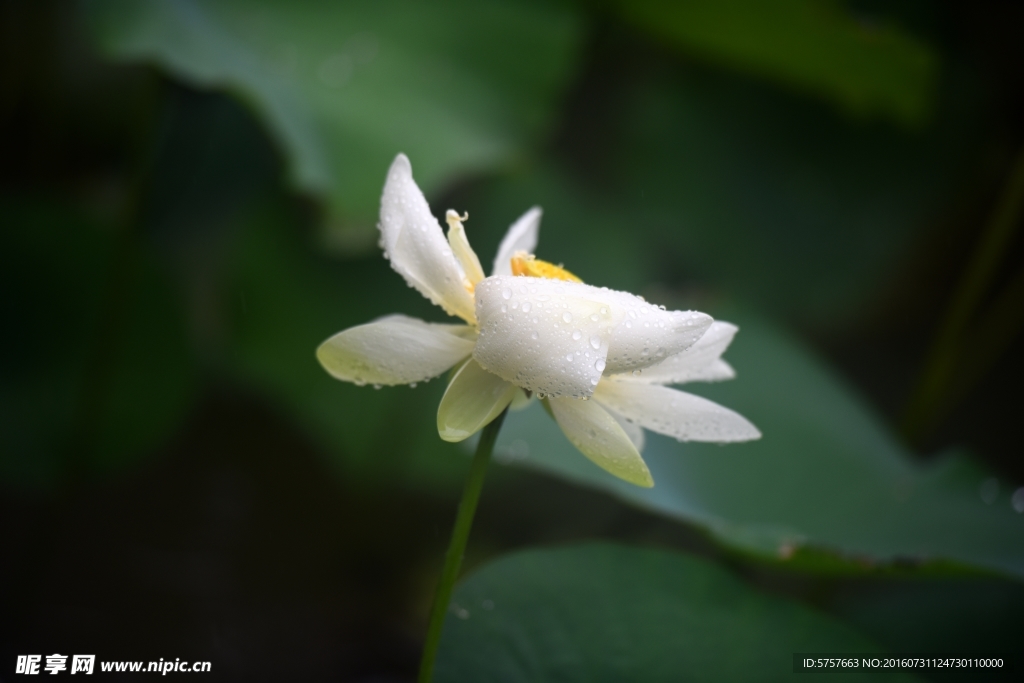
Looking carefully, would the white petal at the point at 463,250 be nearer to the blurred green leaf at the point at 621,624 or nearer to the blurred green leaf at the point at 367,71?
the blurred green leaf at the point at 621,624

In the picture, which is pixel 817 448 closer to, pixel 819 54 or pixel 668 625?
pixel 668 625

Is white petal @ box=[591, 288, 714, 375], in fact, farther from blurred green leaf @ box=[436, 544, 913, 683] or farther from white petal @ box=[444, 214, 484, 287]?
blurred green leaf @ box=[436, 544, 913, 683]

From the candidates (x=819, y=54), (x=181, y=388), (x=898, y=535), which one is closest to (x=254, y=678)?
(x=181, y=388)

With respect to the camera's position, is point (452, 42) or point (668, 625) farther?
point (452, 42)

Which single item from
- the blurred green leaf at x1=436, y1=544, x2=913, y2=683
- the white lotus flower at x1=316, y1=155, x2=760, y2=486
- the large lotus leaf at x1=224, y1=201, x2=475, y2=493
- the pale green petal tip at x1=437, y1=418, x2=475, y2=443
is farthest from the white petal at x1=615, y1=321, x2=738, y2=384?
the large lotus leaf at x1=224, y1=201, x2=475, y2=493

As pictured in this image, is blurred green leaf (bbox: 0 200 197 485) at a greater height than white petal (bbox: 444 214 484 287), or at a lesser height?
lesser

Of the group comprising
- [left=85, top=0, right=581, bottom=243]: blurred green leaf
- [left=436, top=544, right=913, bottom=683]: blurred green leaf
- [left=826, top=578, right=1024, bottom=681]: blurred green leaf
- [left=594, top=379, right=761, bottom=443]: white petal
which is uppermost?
[left=85, top=0, right=581, bottom=243]: blurred green leaf
